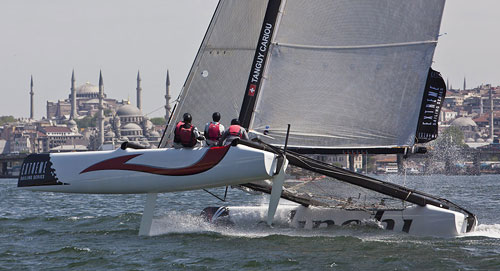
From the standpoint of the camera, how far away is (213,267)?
918cm

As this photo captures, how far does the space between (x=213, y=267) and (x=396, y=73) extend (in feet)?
12.7

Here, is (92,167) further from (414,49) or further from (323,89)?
(414,49)

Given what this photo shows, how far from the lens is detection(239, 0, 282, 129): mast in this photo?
455 inches

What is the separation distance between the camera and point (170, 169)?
36.3ft

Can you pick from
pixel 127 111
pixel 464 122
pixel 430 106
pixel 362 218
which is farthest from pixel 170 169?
pixel 127 111

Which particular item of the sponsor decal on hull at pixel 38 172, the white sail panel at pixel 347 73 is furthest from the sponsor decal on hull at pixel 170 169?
the white sail panel at pixel 347 73

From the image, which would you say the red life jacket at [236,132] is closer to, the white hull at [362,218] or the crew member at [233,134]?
the crew member at [233,134]

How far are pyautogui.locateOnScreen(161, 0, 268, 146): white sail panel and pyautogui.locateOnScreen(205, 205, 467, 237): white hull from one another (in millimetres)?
1445

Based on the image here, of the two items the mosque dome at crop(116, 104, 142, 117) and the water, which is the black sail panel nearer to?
the water

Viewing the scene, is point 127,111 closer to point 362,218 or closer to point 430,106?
point 362,218

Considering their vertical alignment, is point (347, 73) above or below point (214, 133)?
above

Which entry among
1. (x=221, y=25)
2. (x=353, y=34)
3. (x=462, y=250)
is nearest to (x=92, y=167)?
(x=221, y=25)

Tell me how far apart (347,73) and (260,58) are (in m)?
1.13

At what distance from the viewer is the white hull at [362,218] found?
11.3 m
